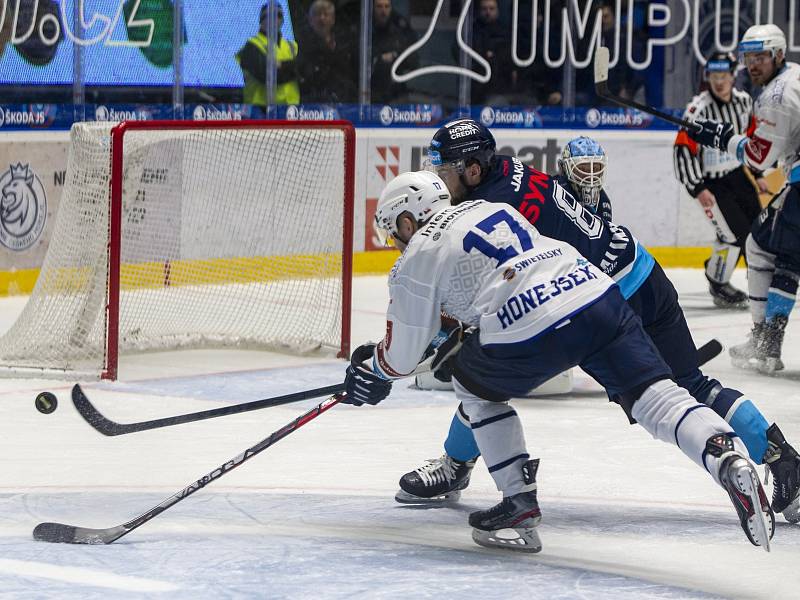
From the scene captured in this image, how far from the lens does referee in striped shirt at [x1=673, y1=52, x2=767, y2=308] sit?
8.07m

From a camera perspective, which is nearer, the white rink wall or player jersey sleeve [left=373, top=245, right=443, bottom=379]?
player jersey sleeve [left=373, top=245, right=443, bottom=379]

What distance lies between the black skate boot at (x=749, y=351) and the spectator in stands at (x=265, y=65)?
3318mm

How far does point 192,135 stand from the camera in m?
7.07

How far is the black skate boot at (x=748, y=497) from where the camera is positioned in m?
3.16

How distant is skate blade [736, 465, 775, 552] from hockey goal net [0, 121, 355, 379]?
9.92 ft

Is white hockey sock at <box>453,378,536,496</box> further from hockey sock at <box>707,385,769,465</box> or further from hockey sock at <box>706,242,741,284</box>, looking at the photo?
hockey sock at <box>706,242,741,284</box>

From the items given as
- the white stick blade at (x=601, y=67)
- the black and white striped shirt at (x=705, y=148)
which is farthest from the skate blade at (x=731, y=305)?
the white stick blade at (x=601, y=67)

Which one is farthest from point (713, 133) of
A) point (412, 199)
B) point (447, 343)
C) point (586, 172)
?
point (412, 199)

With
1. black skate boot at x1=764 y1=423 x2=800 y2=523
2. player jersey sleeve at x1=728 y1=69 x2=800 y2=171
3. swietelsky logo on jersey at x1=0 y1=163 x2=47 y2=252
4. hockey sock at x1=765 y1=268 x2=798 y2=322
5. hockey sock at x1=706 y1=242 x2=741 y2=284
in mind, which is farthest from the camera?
hockey sock at x1=706 y1=242 x2=741 y2=284

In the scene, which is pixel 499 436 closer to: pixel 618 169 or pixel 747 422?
pixel 747 422

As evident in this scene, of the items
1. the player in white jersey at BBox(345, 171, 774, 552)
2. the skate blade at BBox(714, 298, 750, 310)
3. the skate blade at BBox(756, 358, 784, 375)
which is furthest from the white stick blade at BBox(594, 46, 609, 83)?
the player in white jersey at BBox(345, 171, 774, 552)

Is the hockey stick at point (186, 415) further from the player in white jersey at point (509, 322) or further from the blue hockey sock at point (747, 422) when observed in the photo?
the blue hockey sock at point (747, 422)

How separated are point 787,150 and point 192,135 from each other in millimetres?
2633

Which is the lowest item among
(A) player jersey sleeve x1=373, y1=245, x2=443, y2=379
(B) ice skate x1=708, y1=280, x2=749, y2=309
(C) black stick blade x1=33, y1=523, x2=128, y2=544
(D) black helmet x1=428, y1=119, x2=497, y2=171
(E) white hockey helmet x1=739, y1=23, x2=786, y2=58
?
(B) ice skate x1=708, y1=280, x2=749, y2=309
